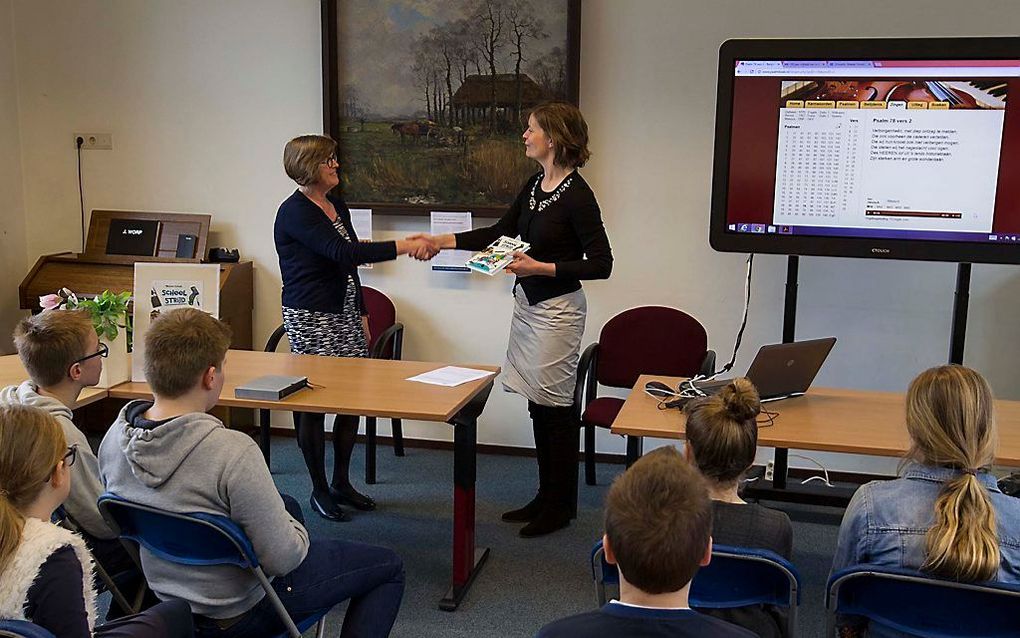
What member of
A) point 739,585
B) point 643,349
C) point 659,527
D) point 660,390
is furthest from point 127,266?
point 659,527

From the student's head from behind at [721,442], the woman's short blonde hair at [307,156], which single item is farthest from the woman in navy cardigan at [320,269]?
the student's head from behind at [721,442]

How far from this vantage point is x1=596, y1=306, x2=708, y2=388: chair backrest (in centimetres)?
414

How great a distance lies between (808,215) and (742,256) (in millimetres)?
678

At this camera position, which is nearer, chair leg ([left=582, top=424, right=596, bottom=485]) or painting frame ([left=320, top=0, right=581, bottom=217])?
chair leg ([left=582, top=424, right=596, bottom=485])

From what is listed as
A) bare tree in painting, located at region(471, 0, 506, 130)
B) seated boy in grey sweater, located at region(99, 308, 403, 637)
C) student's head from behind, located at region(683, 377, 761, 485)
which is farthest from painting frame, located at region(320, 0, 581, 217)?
student's head from behind, located at region(683, 377, 761, 485)

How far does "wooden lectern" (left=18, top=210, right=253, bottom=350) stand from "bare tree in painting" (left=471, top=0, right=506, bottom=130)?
1.65m

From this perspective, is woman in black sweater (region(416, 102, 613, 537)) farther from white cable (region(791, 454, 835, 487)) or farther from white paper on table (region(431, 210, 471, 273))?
white cable (region(791, 454, 835, 487))

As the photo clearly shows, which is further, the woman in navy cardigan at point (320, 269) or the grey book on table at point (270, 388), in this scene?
the woman in navy cardigan at point (320, 269)

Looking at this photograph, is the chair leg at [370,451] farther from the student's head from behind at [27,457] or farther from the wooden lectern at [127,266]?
the student's head from behind at [27,457]

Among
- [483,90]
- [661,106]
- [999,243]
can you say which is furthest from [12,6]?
[999,243]

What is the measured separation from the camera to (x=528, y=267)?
340 cm

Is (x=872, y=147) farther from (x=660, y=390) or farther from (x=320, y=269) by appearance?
(x=320, y=269)

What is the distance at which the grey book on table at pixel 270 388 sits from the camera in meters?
2.92

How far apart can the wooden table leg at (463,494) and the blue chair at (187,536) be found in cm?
105
